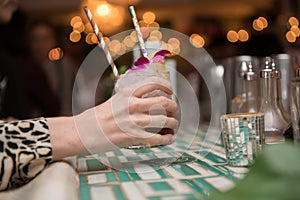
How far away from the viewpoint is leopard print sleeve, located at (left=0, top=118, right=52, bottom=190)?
3.31ft

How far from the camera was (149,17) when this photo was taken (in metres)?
9.33

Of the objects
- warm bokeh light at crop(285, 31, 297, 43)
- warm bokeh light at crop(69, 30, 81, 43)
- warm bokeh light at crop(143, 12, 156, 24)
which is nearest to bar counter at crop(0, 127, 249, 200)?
warm bokeh light at crop(285, 31, 297, 43)

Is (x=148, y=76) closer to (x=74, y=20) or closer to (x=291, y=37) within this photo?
(x=291, y=37)

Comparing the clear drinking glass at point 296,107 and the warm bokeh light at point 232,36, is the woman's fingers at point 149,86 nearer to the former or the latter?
the clear drinking glass at point 296,107

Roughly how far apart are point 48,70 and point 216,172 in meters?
3.53

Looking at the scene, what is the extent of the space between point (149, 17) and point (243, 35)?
5.84 ft

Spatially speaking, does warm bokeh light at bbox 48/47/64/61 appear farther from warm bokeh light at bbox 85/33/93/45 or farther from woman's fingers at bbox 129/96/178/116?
woman's fingers at bbox 129/96/178/116

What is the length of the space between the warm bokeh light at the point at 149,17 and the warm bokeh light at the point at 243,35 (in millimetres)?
1507

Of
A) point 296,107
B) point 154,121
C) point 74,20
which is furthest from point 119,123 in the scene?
point 74,20

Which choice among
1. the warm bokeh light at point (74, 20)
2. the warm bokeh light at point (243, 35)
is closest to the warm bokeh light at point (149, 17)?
the warm bokeh light at point (74, 20)

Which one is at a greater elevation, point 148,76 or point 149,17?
point 149,17

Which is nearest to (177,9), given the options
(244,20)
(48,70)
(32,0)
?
(244,20)

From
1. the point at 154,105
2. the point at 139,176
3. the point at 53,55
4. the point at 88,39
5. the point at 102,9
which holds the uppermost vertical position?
the point at 102,9

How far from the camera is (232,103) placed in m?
1.75
